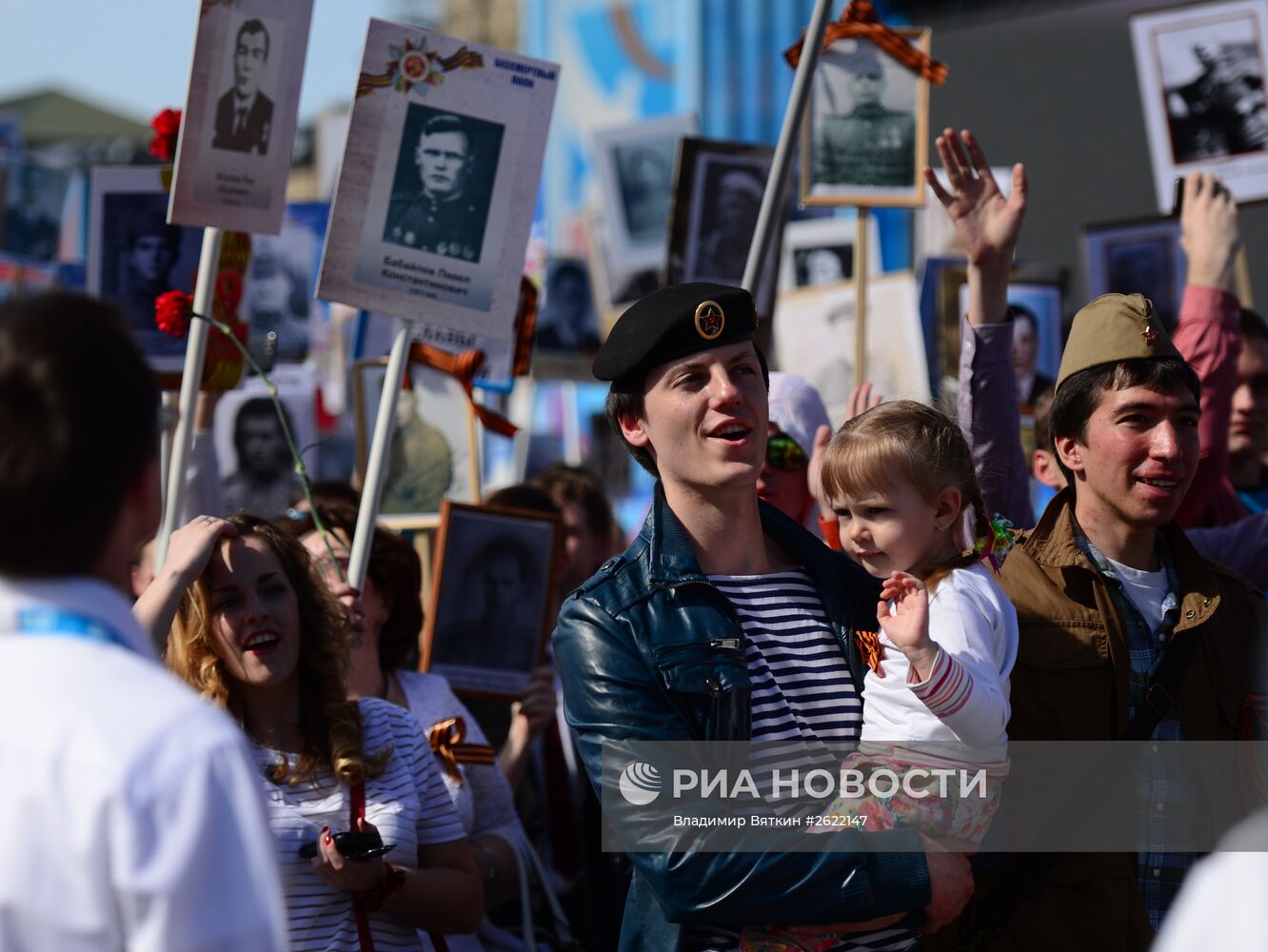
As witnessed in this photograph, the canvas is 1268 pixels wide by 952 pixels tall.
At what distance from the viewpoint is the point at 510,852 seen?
378cm

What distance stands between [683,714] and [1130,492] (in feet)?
3.59

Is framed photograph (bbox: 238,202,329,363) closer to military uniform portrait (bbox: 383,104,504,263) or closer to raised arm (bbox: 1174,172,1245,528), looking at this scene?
military uniform portrait (bbox: 383,104,504,263)

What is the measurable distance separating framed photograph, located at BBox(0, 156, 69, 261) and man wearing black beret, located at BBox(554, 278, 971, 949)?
5.61 meters

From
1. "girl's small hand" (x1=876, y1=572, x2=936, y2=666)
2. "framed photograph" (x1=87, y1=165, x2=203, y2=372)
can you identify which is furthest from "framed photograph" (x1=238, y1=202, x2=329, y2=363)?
"girl's small hand" (x1=876, y1=572, x2=936, y2=666)

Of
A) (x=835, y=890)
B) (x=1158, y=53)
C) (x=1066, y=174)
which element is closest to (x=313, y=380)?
(x=1158, y=53)

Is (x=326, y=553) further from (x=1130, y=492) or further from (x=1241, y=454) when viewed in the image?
(x=1241, y=454)

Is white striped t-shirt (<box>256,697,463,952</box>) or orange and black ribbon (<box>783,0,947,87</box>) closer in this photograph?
white striped t-shirt (<box>256,697,463,952</box>)

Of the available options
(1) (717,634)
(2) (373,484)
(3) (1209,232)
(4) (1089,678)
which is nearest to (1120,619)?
(4) (1089,678)

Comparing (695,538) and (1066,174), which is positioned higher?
(1066,174)

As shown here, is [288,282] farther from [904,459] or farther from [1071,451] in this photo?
[904,459]

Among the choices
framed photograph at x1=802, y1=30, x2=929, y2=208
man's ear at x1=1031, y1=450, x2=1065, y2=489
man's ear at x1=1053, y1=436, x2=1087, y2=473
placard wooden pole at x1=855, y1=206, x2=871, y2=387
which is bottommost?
man's ear at x1=1031, y1=450, x2=1065, y2=489

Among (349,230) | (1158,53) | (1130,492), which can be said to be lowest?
(1130,492)

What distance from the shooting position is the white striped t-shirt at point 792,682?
2480 mm

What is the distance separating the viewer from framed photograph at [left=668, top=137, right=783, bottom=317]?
5.62m
